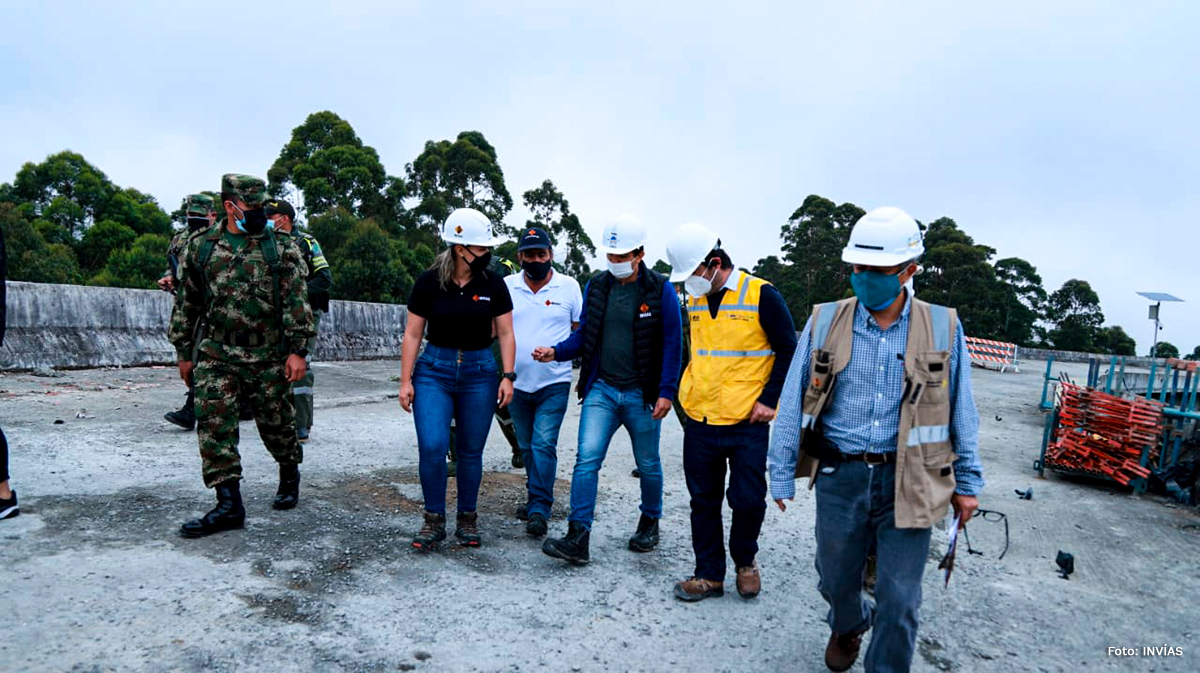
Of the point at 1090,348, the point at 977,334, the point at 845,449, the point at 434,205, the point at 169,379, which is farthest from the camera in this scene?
the point at 1090,348

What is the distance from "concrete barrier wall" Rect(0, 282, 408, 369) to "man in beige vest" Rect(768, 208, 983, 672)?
756 cm


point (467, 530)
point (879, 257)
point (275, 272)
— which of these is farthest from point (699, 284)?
point (275, 272)

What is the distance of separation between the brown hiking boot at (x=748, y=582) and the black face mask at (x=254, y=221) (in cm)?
331

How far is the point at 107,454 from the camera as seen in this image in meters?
5.49

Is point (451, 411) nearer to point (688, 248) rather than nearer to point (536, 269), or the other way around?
point (536, 269)

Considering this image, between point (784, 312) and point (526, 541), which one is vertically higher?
point (784, 312)

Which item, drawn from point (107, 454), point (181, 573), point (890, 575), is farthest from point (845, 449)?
point (107, 454)

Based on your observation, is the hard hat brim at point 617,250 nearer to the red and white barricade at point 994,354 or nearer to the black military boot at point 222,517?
the black military boot at point 222,517

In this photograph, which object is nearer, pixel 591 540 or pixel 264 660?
pixel 264 660

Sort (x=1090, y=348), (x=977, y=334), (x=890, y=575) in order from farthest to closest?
1. (x=1090, y=348)
2. (x=977, y=334)
3. (x=890, y=575)

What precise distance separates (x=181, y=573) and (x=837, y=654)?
2942mm

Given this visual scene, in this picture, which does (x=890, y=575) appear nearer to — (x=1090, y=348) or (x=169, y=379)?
(x=169, y=379)

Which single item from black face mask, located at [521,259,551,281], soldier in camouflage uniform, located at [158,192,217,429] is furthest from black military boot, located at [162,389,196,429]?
black face mask, located at [521,259,551,281]

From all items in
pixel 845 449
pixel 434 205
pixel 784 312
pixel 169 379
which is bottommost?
pixel 169 379
